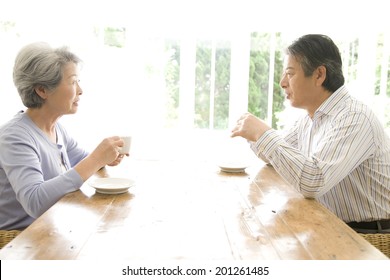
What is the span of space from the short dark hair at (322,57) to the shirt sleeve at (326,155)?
27cm

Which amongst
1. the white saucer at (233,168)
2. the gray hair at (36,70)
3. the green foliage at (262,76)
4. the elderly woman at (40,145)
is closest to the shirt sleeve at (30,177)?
the elderly woman at (40,145)

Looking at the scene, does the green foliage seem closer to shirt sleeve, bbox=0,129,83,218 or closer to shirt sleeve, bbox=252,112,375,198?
shirt sleeve, bbox=252,112,375,198

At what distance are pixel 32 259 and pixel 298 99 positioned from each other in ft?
4.32

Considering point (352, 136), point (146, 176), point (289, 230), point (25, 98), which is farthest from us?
point (146, 176)

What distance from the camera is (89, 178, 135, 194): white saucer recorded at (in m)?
1.51

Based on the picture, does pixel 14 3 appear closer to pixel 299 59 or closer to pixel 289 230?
pixel 299 59

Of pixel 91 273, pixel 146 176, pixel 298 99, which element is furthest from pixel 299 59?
pixel 91 273

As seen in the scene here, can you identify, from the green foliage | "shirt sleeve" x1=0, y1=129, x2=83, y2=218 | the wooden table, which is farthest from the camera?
the green foliage

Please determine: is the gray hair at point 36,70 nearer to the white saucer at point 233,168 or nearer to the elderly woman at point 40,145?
the elderly woman at point 40,145

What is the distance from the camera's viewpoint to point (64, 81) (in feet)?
5.88

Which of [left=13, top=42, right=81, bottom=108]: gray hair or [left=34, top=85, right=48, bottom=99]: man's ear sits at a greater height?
[left=13, top=42, right=81, bottom=108]: gray hair

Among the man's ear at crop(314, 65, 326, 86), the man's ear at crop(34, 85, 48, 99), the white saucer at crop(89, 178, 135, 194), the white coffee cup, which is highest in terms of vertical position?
the man's ear at crop(314, 65, 326, 86)

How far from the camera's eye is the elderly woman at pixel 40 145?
4.86 feet

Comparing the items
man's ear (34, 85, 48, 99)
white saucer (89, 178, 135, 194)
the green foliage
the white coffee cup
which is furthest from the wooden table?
the green foliage
